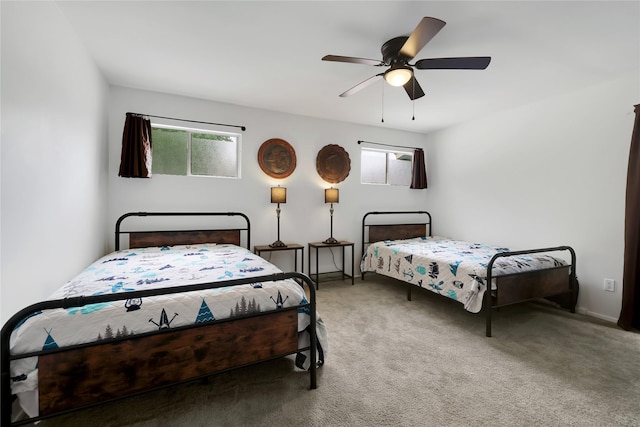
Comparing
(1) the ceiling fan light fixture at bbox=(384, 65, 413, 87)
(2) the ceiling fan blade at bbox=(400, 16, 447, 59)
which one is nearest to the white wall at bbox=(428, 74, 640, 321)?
(1) the ceiling fan light fixture at bbox=(384, 65, 413, 87)

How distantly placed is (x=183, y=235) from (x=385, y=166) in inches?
140

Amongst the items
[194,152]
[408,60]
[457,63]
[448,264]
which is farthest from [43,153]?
[448,264]

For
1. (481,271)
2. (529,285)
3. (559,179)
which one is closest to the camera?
(481,271)

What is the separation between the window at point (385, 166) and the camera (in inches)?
198

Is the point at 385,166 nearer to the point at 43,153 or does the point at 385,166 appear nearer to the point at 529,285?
the point at 529,285

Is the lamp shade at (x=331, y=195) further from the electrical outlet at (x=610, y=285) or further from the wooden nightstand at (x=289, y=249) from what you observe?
the electrical outlet at (x=610, y=285)

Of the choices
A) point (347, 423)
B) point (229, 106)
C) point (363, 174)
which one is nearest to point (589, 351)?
point (347, 423)

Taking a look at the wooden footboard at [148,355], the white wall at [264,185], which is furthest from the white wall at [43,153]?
the white wall at [264,185]

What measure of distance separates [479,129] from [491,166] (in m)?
0.64

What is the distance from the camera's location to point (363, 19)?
2092mm

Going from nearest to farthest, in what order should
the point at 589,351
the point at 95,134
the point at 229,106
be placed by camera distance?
the point at 589,351 < the point at 95,134 < the point at 229,106

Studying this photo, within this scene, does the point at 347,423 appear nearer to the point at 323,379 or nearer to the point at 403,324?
the point at 323,379

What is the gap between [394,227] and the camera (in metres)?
4.95

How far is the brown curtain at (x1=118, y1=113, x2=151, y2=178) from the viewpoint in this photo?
323 centimetres
